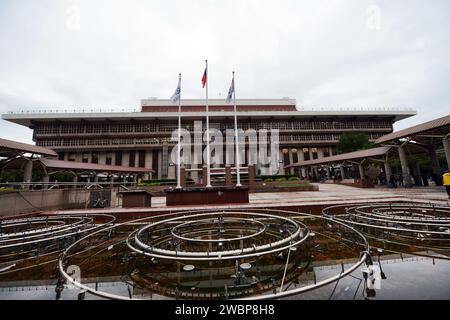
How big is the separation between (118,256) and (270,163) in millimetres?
45976

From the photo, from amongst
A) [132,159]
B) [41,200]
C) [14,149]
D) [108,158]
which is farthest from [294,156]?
[14,149]

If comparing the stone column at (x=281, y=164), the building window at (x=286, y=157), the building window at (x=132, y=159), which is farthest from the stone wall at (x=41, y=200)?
the building window at (x=286, y=157)

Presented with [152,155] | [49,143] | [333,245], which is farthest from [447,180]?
[49,143]

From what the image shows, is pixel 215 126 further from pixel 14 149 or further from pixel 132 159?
pixel 14 149

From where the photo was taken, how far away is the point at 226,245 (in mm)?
5727

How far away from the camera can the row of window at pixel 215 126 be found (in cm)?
4647

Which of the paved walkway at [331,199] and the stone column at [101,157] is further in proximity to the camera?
the stone column at [101,157]

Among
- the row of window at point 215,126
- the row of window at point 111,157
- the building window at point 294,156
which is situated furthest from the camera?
the building window at point 294,156

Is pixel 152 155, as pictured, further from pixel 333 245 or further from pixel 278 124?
pixel 333 245

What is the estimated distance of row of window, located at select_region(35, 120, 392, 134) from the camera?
46.5 m

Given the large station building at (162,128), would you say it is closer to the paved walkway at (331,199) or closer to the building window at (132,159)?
the building window at (132,159)
